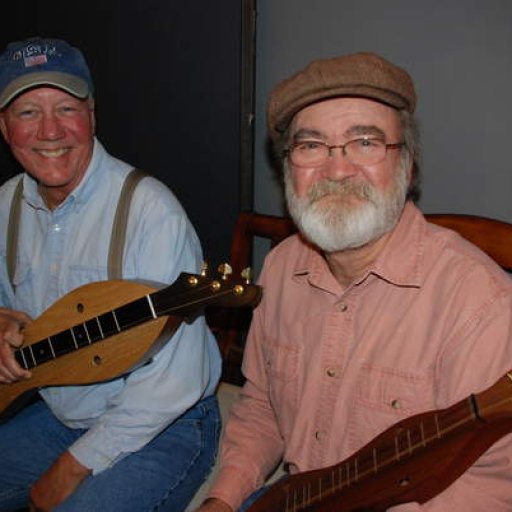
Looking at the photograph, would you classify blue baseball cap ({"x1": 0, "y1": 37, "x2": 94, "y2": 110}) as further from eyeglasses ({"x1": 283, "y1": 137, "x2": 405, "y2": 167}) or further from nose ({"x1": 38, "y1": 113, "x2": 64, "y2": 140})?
eyeglasses ({"x1": 283, "y1": 137, "x2": 405, "y2": 167})

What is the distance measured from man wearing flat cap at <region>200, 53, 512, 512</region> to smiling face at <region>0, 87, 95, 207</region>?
0.57 meters

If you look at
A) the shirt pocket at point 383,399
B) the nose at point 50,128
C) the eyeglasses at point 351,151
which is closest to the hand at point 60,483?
the shirt pocket at point 383,399

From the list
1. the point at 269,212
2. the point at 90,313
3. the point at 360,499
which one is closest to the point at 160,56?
the point at 269,212

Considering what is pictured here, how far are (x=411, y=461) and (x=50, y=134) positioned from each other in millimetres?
1161

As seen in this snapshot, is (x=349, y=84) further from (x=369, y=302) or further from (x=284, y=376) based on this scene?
(x=284, y=376)

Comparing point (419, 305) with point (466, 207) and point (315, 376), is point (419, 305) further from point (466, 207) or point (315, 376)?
point (466, 207)

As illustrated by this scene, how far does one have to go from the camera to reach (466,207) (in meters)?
1.70

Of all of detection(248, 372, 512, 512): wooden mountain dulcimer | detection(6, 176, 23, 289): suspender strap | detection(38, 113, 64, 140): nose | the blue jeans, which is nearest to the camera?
detection(248, 372, 512, 512): wooden mountain dulcimer

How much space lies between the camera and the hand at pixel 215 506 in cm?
127

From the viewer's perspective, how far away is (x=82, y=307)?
4.69 ft

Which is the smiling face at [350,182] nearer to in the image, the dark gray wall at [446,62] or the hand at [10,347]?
the dark gray wall at [446,62]

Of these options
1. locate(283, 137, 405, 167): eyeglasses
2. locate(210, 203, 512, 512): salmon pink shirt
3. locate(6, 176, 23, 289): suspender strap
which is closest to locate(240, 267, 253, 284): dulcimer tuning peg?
locate(210, 203, 512, 512): salmon pink shirt

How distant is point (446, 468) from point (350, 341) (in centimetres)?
32

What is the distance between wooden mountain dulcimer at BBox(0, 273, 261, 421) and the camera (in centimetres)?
123
